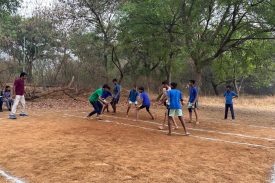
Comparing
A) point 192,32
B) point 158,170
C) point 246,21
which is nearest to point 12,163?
point 158,170

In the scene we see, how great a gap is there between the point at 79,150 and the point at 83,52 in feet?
55.9

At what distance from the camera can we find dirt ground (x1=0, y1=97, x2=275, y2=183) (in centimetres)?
549

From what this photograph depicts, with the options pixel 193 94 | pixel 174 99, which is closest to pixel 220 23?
pixel 193 94

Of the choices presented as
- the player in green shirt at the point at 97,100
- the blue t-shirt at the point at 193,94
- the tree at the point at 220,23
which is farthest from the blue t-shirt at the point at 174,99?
the tree at the point at 220,23

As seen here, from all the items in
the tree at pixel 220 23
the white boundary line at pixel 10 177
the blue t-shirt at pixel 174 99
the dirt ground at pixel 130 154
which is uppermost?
the tree at pixel 220 23

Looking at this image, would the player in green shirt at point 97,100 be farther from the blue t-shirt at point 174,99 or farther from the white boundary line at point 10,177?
the white boundary line at point 10,177

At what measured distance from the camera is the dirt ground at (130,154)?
5.49 metres

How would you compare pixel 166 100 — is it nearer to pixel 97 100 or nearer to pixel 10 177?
pixel 97 100

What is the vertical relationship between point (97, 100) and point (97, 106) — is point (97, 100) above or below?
above

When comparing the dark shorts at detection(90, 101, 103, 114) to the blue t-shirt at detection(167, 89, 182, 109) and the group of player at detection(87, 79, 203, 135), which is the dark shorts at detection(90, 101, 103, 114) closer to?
the group of player at detection(87, 79, 203, 135)

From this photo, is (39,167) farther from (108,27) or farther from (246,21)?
(108,27)

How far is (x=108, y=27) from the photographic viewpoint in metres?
22.1

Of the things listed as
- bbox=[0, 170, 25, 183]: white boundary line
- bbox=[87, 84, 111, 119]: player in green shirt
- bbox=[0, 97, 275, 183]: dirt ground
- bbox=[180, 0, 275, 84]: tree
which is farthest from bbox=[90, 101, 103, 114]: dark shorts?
bbox=[0, 170, 25, 183]: white boundary line

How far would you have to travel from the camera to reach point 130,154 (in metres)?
6.91
